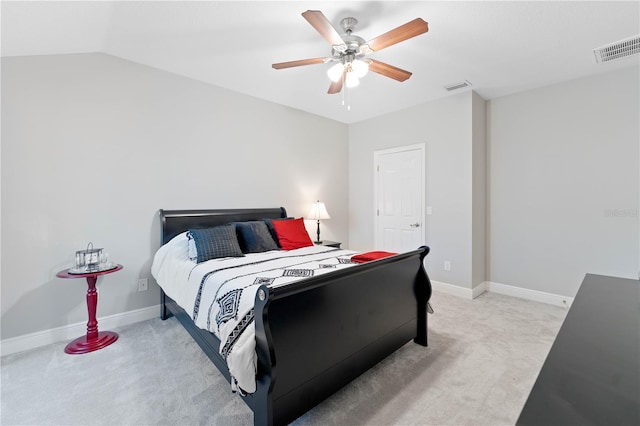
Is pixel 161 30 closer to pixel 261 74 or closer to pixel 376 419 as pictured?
pixel 261 74

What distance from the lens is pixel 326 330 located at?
164 centimetres

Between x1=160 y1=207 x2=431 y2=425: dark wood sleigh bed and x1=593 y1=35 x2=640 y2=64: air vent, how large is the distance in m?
2.51

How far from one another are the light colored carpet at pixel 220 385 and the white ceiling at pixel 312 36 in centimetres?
248

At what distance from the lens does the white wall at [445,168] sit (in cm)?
362

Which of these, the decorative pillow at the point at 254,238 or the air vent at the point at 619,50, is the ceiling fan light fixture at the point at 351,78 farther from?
the air vent at the point at 619,50

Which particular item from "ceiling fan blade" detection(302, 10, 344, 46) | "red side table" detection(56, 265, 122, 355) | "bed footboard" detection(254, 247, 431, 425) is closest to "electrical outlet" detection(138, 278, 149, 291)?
"red side table" detection(56, 265, 122, 355)

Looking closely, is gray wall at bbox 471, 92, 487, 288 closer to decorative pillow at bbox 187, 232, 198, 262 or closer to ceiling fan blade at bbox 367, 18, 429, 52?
ceiling fan blade at bbox 367, 18, 429, 52

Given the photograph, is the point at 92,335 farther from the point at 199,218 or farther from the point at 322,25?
the point at 322,25

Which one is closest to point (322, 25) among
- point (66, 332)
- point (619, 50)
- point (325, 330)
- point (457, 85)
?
point (325, 330)

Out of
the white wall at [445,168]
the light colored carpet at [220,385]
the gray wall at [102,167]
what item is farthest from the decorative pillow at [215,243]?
the white wall at [445,168]

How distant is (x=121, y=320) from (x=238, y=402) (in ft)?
6.02

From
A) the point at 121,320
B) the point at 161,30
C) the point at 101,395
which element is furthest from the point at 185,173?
the point at 101,395

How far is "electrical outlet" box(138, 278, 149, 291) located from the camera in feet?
9.64

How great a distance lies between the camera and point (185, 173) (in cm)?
321
